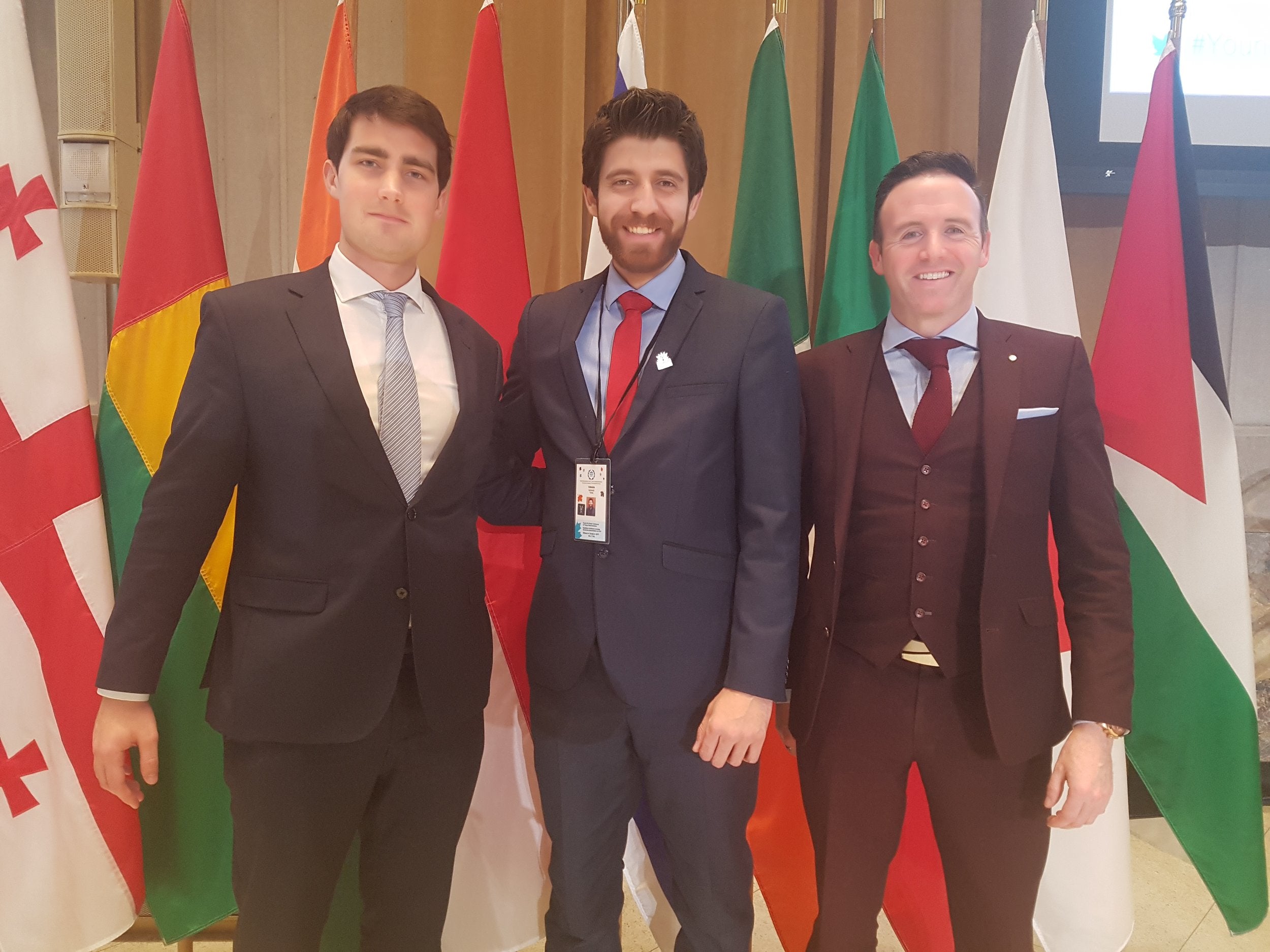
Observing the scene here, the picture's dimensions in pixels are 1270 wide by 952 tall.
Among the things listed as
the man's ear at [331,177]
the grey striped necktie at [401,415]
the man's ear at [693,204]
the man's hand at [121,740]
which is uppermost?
the man's ear at [331,177]

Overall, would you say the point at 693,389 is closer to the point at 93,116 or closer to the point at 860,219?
the point at 860,219

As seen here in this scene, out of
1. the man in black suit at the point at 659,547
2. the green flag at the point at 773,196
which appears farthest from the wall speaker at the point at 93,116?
the green flag at the point at 773,196

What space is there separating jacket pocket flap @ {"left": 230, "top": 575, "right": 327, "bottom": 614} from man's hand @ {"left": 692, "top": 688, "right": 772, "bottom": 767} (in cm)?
66

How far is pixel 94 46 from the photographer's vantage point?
2023 mm

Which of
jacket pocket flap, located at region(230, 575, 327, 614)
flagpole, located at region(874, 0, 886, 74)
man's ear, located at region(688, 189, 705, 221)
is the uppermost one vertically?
flagpole, located at region(874, 0, 886, 74)

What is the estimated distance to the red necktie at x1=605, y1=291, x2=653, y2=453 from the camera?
134cm

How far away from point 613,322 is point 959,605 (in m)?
0.79

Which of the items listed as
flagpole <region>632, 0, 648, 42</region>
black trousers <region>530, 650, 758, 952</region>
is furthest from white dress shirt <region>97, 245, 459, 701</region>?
flagpole <region>632, 0, 648, 42</region>

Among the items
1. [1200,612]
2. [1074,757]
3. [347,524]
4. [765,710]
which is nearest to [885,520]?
[765,710]

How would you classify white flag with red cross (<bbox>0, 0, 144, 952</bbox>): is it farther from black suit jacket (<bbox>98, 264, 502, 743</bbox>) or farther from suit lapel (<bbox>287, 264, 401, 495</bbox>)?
suit lapel (<bbox>287, 264, 401, 495</bbox>)

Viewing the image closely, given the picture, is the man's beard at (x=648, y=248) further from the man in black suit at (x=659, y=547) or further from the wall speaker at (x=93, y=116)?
the wall speaker at (x=93, y=116)

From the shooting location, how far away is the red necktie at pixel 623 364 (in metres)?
1.34

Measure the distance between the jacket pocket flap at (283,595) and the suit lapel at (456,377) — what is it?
22 cm

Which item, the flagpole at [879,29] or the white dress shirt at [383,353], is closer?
the white dress shirt at [383,353]
